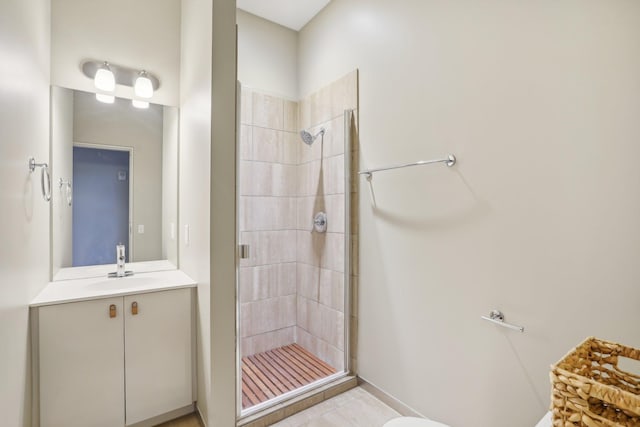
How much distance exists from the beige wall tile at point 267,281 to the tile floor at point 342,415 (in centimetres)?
99

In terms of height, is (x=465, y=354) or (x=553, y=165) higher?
(x=553, y=165)

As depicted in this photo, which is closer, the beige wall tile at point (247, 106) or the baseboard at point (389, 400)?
the baseboard at point (389, 400)

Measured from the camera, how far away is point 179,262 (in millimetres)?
2279

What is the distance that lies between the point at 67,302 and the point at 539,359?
2.22 m

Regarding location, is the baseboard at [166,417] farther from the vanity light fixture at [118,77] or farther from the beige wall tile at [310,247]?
the vanity light fixture at [118,77]

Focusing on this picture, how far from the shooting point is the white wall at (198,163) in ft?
5.44

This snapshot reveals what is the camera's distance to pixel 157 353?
1784 mm

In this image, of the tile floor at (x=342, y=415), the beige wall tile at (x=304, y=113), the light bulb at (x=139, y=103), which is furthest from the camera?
the beige wall tile at (x=304, y=113)

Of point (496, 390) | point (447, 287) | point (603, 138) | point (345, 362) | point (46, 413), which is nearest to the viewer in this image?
point (603, 138)

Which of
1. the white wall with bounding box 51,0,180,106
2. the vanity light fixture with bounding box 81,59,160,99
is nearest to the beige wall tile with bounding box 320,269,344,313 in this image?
the white wall with bounding box 51,0,180,106

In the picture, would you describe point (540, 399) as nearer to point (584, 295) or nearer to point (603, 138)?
point (584, 295)

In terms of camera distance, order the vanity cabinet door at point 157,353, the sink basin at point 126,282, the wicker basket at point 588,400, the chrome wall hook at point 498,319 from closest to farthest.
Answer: the wicker basket at point 588,400, the chrome wall hook at point 498,319, the vanity cabinet door at point 157,353, the sink basin at point 126,282

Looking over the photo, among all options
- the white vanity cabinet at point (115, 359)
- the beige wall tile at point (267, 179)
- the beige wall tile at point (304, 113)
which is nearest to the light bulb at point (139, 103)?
the beige wall tile at point (267, 179)

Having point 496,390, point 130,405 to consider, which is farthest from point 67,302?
A: point 496,390
